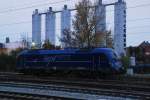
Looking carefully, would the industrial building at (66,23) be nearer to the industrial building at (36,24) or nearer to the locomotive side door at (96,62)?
the industrial building at (36,24)

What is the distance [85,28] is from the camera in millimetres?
61000

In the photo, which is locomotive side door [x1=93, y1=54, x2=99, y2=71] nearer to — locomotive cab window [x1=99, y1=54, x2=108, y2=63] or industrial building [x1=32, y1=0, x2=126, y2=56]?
locomotive cab window [x1=99, y1=54, x2=108, y2=63]

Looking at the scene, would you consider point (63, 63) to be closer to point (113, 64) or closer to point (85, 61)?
point (85, 61)

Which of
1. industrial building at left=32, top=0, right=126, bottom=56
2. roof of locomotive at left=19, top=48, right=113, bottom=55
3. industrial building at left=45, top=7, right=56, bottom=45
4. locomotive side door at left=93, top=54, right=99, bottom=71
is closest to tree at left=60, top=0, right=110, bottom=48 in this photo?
roof of locomotive at left=19, top=48, right=113, bottom=55

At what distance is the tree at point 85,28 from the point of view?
199 feet

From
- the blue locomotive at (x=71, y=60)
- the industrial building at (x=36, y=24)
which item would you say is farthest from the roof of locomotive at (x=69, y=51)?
the industrial building at (x=36, y=24)

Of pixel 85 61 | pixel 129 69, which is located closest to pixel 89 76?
pixel 85 61

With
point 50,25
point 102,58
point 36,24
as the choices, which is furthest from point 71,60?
point 36,24

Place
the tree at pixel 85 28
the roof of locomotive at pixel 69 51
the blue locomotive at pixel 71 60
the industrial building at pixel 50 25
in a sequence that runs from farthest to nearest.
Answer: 1. the industrial building at pixel 50 25
2. the tree at pixel 85 28
3. the roof of locomotive at pixel 69 51
4. the blue locomotive at pixel 71 60

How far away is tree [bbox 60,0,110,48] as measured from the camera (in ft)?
199

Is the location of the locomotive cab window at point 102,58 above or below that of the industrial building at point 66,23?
below

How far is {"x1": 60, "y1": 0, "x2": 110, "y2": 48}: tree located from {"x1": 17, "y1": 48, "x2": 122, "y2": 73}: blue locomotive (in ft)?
55.2

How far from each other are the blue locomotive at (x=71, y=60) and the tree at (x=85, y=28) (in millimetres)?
16835

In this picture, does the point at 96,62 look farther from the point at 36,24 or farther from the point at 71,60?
the point at 36,24
